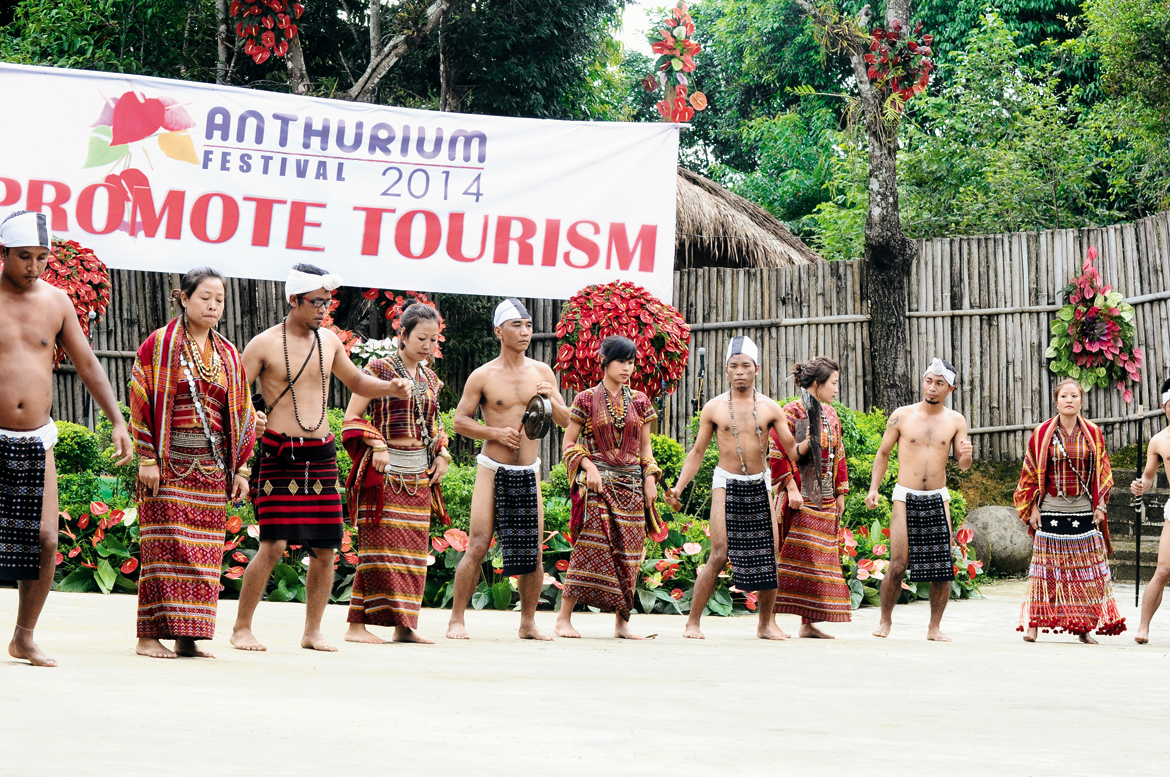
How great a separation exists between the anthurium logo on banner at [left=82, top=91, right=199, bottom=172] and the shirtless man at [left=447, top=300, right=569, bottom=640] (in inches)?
192

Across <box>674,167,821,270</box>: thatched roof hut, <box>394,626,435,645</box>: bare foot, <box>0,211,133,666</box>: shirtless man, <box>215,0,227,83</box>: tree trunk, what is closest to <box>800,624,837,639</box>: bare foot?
<box>394,626,435,645</box>: bare foot

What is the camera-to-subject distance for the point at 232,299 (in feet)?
40.3

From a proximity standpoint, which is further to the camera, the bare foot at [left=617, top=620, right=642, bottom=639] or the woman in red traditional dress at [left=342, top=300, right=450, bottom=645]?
the bare foot at [left=617, top=620, right=642, bottom=639]

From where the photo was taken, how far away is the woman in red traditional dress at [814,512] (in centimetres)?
785

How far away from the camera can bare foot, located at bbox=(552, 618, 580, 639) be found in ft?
23.8

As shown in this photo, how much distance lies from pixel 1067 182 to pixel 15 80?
11.4 m

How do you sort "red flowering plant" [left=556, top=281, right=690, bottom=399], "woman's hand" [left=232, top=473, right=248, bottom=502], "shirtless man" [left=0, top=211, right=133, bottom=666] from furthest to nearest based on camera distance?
1. "red flowering plant" [left=556, top=281, right=690, bottom=399]
2. "woman's hand" [left=232, top=473, right=248, bottom=502]
3. "shirtless man" [left=0, top=211, right=133, bottom=666]

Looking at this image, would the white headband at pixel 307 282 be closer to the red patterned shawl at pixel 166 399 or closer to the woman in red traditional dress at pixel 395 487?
the red patterned shawl at pixel 166 399

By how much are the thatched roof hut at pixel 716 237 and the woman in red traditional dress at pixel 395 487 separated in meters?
7.22

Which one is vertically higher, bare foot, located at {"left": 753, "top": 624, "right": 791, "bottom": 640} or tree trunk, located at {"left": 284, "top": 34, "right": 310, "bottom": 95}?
tree trunk, located at {"left": 284, "top": 34, "right": 310, "bottom": 95}

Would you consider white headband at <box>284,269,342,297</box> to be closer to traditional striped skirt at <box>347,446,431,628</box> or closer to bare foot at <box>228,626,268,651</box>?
traditional striped skirt at <box>347,446,431,628</box>

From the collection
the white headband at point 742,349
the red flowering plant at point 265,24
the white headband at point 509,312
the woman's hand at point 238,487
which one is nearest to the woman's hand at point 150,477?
the woman's hand at point 238,487

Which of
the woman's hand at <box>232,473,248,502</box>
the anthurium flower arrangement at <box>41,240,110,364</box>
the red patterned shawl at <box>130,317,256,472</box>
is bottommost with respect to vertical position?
the woman's hand at <box>232,473,248,502</box>

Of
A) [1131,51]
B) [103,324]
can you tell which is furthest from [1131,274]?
[103,324]
